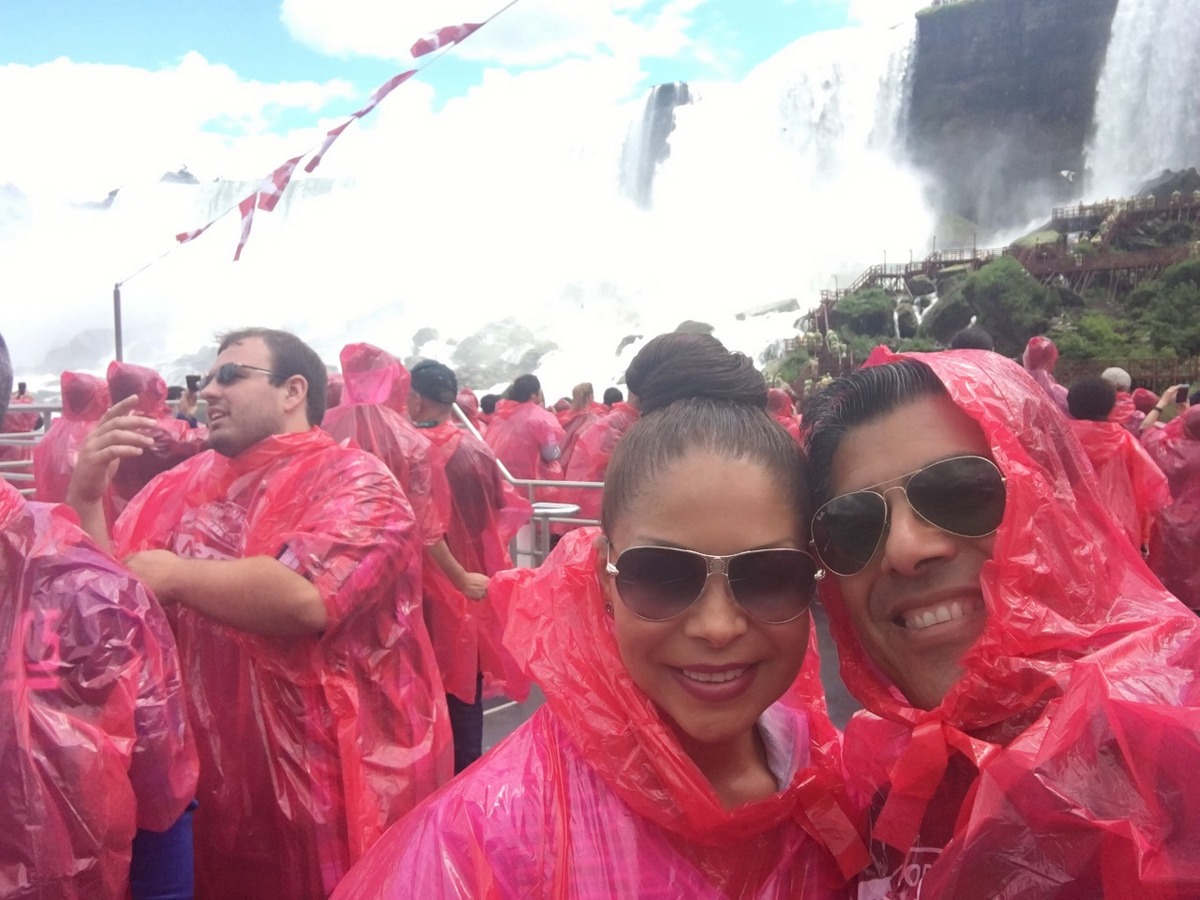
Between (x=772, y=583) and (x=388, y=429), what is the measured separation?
2.43 meters

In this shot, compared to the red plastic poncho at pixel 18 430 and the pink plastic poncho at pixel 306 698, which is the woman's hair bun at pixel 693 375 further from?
the red plastic poncho at pixel 18 430

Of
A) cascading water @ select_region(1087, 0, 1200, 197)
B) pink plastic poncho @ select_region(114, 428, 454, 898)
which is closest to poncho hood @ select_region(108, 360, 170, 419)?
pink plastic poncho @ select_region(114, 428, 454, 898)

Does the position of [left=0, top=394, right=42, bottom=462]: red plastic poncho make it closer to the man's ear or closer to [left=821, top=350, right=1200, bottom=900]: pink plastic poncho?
the man's ear

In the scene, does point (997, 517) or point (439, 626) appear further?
point (439, 626)

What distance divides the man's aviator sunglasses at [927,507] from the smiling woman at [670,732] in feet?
0.14

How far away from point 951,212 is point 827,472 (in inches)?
1308

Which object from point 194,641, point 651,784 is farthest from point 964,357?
point 194,641

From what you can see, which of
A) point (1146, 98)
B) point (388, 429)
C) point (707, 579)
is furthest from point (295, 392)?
point (1146, 98)

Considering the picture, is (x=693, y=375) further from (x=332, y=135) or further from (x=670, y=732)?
(x=332, y=135)

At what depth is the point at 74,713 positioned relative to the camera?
1.13 metres

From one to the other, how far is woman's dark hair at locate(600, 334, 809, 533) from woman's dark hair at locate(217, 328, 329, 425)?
1.21 m

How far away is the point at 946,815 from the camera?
3.08 ft

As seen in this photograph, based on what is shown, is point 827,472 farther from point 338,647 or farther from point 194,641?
point 194,641

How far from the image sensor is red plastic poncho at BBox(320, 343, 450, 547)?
125 inches
